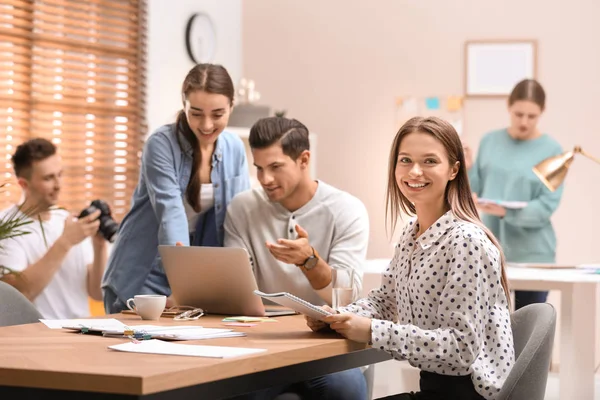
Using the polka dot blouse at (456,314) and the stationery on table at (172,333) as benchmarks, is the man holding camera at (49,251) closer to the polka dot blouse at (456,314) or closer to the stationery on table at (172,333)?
the stationery on table at (172,333)

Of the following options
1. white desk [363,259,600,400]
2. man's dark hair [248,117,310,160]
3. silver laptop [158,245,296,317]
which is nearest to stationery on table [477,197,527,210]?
white desk [363,259,600,400]

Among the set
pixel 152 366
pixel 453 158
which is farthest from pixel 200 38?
pixel 152 366

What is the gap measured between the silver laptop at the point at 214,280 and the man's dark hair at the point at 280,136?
0.49 m

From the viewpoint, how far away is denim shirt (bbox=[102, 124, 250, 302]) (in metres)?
2.77

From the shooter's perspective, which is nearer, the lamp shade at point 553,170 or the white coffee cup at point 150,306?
the white coffee cup at point 150,306

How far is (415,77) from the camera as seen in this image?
20.3ft

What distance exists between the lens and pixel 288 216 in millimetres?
2803

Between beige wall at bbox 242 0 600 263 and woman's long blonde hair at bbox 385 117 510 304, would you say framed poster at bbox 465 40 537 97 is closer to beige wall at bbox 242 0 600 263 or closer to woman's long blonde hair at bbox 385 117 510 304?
beige wall at bbox 242 0 600 263

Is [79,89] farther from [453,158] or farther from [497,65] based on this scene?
[453,158]

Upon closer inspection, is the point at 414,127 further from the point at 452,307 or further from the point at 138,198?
the point at 138,198

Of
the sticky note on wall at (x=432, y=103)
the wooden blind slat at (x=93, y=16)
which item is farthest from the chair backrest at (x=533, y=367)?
the sticky note on wall at (x=432, y=103)

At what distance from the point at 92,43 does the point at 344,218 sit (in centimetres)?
283

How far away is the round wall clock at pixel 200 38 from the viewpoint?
5777 millimetres

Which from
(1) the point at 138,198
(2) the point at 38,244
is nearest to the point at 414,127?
(1) the point at 138,198
